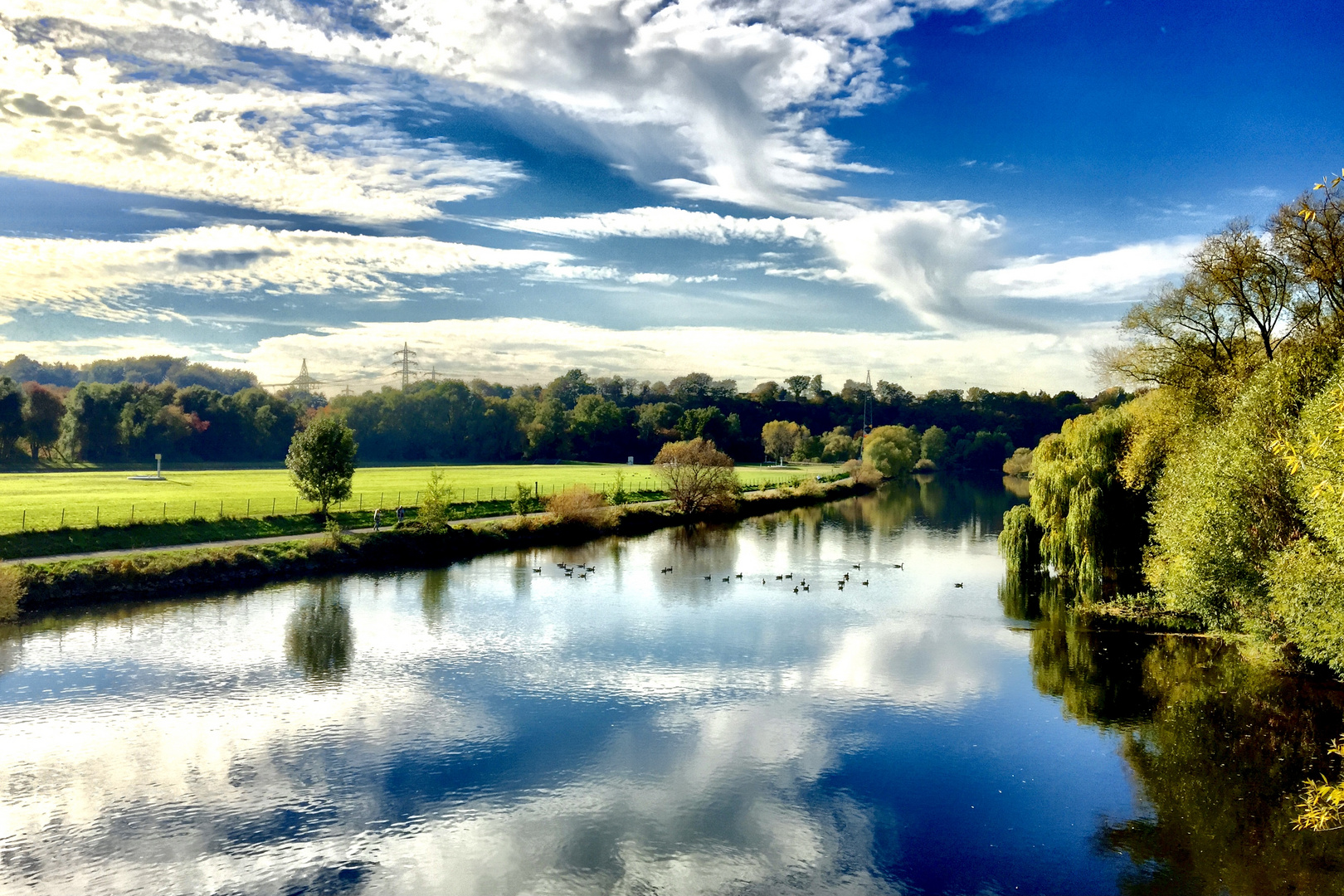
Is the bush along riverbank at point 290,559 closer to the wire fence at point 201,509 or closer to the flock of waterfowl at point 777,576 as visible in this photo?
the wire fence at point 201,509

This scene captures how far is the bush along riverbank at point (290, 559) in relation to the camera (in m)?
A: 32.7

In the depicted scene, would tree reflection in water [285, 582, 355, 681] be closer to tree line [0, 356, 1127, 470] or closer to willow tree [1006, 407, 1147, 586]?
willow tree [1006, 407, 1147, 586]

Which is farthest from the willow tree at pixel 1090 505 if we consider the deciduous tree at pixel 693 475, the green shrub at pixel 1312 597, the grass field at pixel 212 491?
the grass field at pixel 212 491

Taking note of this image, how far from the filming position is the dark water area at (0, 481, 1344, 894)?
14820mm

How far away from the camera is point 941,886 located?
14359 millimetres

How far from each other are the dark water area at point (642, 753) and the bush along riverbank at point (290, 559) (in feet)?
6.46

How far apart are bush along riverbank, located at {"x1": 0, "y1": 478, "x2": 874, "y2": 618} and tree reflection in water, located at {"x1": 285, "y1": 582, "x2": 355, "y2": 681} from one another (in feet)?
15.8

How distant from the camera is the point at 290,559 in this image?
40.7 m

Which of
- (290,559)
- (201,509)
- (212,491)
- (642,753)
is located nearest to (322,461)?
(201,509)

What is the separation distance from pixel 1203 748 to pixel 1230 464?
858 cm

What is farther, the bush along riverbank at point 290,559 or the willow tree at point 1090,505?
the willow tree at point 1090,505

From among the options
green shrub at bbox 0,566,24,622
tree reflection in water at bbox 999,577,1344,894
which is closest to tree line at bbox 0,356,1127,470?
tree reflection in water at bbox 999,577,1344,894

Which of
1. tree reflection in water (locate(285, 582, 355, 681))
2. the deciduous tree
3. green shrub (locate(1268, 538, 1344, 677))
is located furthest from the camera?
the deciduous tree

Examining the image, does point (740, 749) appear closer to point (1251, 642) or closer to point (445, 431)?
point (1251, 642)
